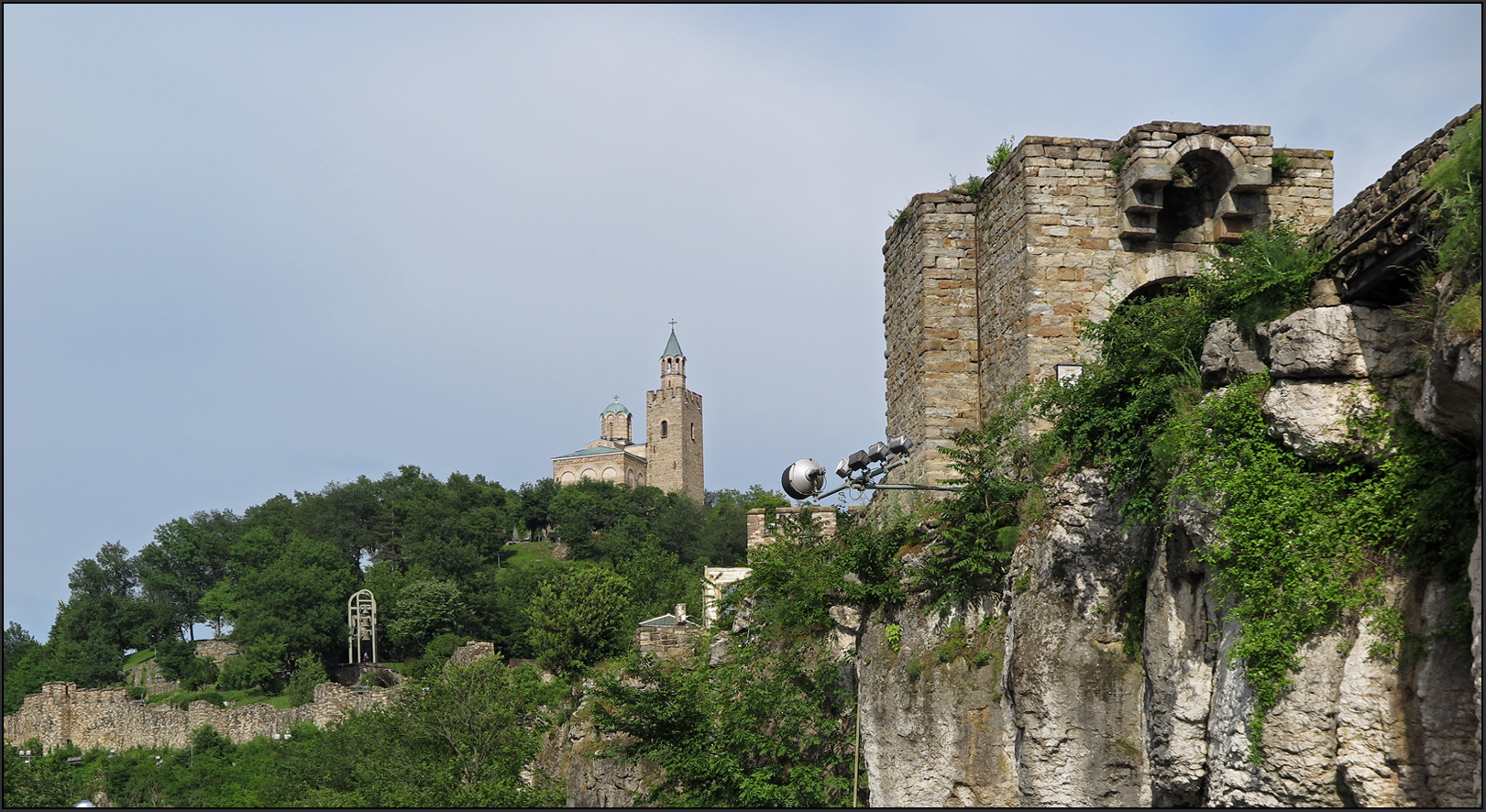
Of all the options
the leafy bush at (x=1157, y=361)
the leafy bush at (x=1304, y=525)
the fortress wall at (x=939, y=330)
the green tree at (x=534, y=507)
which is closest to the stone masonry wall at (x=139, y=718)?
the fortress wall at (x=939, y=330)

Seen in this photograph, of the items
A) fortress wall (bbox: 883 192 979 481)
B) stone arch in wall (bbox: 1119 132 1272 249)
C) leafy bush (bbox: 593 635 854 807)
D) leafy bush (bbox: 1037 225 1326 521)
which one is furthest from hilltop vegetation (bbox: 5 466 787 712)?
leafy bush (bbox: 1037 225 1326 521)

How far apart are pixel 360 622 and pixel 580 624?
14.0 m

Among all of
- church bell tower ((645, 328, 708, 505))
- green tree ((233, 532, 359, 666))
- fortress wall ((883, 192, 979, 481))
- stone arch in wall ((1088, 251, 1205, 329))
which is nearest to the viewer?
stone arch in wall ((1088, 251, 1205, 329))

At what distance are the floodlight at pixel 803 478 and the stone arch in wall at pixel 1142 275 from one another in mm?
3373

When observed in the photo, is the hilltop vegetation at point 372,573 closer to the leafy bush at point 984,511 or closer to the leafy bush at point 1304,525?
the leafy bush at point 984,511

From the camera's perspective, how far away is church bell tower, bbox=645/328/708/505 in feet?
356

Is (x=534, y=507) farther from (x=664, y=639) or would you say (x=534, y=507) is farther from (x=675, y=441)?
(x=664, y=639)

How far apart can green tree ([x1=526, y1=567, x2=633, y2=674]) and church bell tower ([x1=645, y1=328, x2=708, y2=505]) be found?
205ft

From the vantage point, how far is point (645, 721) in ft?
52.0

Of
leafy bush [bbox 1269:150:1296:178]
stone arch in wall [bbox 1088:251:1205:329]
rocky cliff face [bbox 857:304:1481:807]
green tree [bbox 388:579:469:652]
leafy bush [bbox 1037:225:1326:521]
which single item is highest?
→ leafy bush [bbox 1269:150:1296:178]

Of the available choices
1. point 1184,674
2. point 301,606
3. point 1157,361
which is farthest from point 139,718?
point 1184,674

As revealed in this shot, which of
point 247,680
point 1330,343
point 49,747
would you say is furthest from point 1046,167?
point 247,680

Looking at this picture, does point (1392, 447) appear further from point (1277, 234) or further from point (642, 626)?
point (642, 626)

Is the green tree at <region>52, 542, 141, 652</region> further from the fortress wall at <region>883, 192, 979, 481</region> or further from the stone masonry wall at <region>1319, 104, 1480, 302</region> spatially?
the stone masonry wall at <region>1319, 104, 1480, 302</region>
